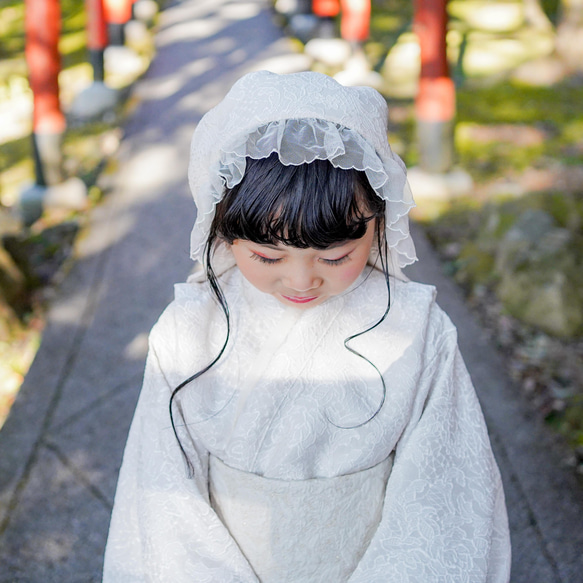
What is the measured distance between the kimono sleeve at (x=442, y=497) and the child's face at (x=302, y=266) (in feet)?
1.08

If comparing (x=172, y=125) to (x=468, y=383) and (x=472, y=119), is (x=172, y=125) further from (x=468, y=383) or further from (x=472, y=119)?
(x=468, y=383)

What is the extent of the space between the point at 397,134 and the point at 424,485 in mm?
5262

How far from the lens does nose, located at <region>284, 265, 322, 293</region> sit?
141 cm

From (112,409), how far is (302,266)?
2.16 m

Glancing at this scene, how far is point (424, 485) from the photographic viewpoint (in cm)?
154

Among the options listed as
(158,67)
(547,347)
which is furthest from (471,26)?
(547,347)

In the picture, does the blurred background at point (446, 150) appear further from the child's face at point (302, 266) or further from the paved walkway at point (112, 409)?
the child's face at point (302, 266)

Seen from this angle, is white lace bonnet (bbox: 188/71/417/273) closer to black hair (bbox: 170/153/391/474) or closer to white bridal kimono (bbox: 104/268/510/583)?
black hair (bbox: 170/153/391/474)

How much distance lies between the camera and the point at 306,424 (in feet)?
5.09

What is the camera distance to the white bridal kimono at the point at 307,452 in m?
1.53

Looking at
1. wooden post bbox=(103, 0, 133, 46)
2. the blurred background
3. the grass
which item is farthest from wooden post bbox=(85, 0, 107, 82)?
wooden post bbox=(103, 0, 133, 46)

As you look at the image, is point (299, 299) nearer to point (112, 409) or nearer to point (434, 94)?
point (112, 409)

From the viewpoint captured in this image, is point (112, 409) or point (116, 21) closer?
point (112, 409)

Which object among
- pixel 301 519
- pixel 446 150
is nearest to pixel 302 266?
pixel 301 519
